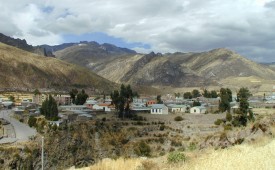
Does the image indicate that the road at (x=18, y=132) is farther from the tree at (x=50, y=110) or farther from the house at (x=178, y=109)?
the house at (x=178, y=109)

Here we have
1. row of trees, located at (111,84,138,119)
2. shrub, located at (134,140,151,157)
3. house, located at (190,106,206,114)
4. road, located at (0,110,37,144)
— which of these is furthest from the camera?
house, located at (190,106,206,114)

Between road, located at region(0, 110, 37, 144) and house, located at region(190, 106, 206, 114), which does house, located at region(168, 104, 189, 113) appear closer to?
house, located at region(190, 106, 206, 114)

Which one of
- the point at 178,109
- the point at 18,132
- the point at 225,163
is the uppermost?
the point at 225,163

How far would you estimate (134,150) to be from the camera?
184ft

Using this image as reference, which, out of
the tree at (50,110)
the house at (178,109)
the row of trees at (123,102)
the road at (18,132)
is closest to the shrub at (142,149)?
the road at (18,132)

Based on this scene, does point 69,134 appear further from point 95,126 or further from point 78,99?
point 78,99

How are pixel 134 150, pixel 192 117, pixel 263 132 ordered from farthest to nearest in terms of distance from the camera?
pixel 192 117 < pixel 134 150 < pixel 263 132

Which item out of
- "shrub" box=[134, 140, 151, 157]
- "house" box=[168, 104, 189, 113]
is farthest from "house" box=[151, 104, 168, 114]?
"shrub" box=[134, 140, 151, 157]

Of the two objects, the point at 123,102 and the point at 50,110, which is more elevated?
the point at 123,102

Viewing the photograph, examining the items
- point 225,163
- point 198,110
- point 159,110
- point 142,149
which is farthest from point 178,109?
point 225,163

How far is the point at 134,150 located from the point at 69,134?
526 inches

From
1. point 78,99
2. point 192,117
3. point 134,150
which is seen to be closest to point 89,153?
point 134,150

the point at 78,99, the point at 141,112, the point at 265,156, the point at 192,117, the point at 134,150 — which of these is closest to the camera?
the point at 265,156

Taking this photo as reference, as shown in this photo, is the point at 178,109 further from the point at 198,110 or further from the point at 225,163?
the point at 225,163
